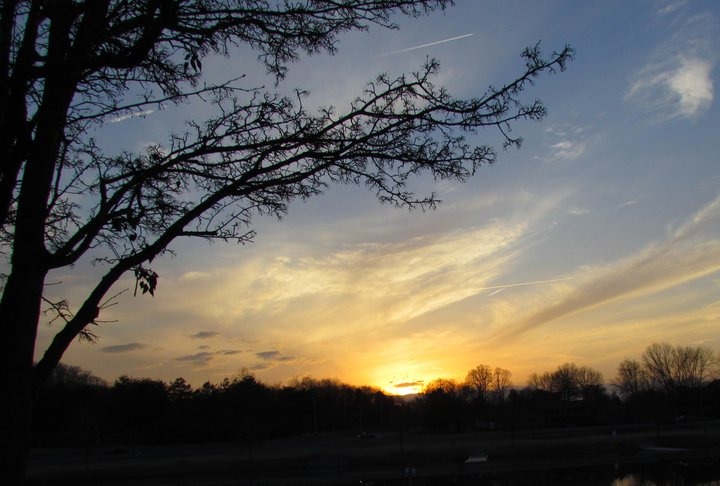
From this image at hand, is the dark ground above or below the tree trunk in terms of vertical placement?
below

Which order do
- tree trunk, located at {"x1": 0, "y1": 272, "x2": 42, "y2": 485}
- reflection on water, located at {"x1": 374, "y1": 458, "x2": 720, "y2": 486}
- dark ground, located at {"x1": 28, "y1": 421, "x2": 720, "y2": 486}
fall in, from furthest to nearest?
dark ground, located at {"x1": 28, "y1": 421, "x2": 720, "y2": 486} → reflection on water, located at {"x1": 374, "y1": 458, "x2": 720, "y2": 486} → tree trunk, located at {"x1": 0, "y1": 272, "x2": 42, "y2": 485}

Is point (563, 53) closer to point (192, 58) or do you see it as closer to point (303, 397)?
point (192, 58)

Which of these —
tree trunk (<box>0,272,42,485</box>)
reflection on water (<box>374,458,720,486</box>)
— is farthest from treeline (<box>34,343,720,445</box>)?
tree trunk (<box>0,272,42,485</box>)

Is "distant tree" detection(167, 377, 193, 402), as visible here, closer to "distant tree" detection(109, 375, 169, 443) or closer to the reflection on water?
"distant tree" detection(109, 375, 169, 443)

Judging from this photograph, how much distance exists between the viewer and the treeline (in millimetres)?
72000

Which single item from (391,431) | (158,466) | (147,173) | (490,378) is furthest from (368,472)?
(490,378)

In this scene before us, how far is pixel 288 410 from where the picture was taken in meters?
97.9

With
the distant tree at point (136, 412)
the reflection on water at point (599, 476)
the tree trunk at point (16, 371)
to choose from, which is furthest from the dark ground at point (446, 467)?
the tree trunk at point (16, 371)

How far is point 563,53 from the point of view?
11.3 feet

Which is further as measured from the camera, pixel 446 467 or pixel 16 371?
pixel 446 467

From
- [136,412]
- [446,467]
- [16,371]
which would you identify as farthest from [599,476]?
[136,412]

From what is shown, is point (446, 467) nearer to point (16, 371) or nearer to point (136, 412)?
point (16, 371)

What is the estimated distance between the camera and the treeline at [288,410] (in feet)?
236

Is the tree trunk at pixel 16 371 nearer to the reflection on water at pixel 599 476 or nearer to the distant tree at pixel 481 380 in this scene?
the reflection on water at pixel 599 476
